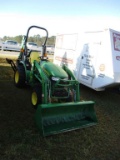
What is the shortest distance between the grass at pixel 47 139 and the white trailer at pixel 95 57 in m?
1.45

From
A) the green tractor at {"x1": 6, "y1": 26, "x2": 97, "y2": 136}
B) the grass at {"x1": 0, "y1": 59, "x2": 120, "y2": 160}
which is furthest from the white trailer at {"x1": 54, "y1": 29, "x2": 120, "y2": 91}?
the green tractor at {"x1": 6, "y1": 26, "x2": 97, "y2": 136}

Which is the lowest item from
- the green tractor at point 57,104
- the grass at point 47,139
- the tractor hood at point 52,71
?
the grass at point 47,139

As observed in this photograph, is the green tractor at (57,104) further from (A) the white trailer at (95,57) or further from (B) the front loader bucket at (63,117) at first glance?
(A) the white trailer at (95,57)

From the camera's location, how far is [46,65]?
17.7ft

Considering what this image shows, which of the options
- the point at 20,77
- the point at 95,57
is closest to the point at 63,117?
the point at 20,77

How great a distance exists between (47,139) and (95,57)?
4151 millimetres

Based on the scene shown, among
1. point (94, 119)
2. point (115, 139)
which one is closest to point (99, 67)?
point (94, 119)

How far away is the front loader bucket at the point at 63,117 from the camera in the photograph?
4.04 m

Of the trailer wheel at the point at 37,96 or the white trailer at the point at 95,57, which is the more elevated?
the white trailer at the point at 95,57

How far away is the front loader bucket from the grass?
15 cm

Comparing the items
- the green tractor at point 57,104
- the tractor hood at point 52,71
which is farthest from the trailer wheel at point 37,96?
the tractor hood at point 52,71

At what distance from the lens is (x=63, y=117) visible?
14.7 ft

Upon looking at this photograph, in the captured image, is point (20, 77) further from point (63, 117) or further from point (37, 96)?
point (63, 117)

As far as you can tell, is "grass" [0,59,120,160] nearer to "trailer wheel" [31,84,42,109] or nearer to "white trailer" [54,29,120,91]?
"trailer wheel" [31,84,42,109]
